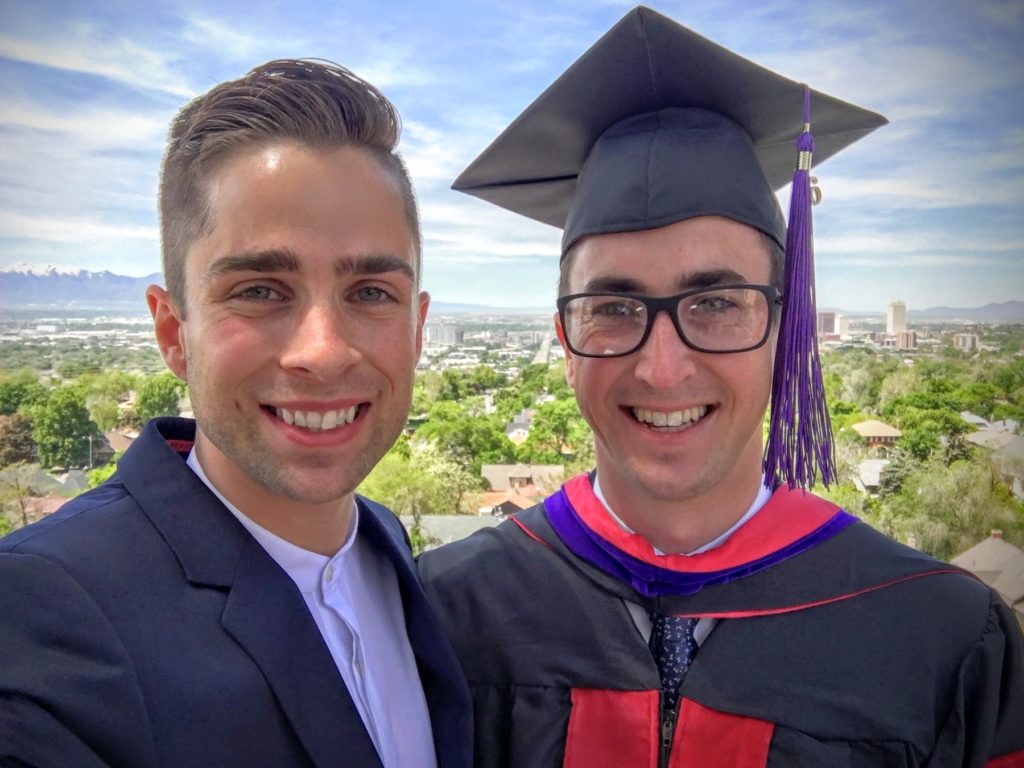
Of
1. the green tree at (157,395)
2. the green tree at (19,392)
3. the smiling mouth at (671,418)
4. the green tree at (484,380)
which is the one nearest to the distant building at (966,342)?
the green tree at (484,380)

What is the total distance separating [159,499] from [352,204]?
1.98ft

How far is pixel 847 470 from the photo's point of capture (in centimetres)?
1490

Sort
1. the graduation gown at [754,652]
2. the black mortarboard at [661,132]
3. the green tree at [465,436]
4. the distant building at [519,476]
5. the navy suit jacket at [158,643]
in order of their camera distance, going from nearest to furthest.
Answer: the navy suit jacket at [158,643]
the graduation gown at [754,652]
the black mortarboard at [661,132]
the distant building at [519,476]
the green tree at [465,436]

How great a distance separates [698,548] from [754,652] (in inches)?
10.5

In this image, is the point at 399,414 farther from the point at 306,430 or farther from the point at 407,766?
the point at 407,766

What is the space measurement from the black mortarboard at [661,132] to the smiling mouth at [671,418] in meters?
0.43

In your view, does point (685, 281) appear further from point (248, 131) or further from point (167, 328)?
point (167, 328)

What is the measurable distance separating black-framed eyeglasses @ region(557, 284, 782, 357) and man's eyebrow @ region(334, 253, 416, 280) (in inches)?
19.6

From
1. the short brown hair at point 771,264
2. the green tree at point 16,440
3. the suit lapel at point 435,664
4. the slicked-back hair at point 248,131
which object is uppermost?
the slicked-back hair at point 248,131

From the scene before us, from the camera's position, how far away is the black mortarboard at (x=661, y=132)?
5.52 ft

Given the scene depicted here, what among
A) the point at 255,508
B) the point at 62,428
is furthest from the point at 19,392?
Result: the point at 255,508

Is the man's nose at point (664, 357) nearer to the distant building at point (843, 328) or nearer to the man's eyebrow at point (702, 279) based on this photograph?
the man's eyebrow at point (702, 279)

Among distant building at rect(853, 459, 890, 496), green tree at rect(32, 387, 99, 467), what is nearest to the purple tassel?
distant building at rect(853, 459, 890, 496)

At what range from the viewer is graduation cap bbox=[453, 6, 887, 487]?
169 centimetres
